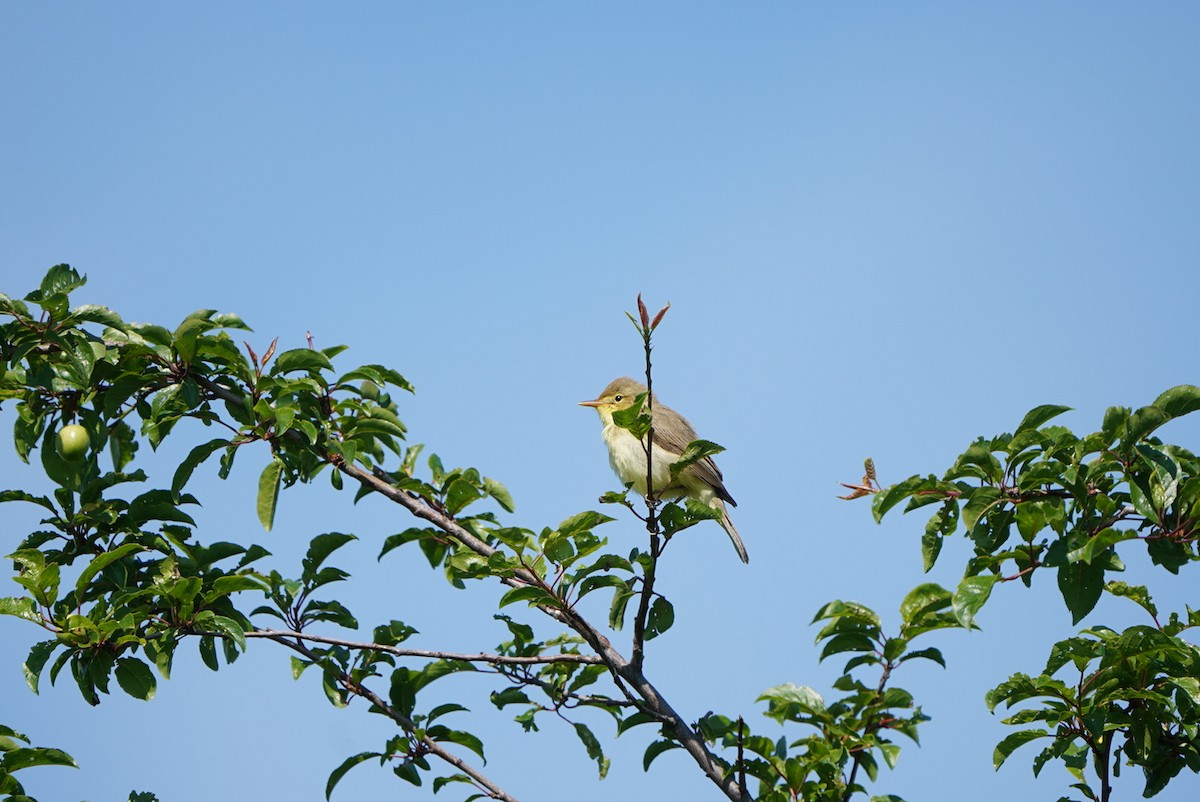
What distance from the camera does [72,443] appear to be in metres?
4.10

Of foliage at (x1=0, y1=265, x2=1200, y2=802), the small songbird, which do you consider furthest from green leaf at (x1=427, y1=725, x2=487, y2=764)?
the small songbird

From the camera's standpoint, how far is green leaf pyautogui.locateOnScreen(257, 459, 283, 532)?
4.37 meters

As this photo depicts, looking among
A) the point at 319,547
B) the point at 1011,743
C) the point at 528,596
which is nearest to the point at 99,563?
the point at 319,547

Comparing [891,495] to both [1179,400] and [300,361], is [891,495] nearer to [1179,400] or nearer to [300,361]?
[1179,400]

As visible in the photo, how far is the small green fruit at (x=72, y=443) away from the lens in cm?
410

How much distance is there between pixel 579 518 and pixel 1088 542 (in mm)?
1674

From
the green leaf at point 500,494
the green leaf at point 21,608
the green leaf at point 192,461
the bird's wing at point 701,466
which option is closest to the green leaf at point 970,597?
the green leaf at point 500,494

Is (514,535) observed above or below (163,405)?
below

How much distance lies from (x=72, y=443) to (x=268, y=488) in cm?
75

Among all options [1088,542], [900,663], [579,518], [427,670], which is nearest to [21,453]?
[427,670]

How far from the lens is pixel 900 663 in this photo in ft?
14.0

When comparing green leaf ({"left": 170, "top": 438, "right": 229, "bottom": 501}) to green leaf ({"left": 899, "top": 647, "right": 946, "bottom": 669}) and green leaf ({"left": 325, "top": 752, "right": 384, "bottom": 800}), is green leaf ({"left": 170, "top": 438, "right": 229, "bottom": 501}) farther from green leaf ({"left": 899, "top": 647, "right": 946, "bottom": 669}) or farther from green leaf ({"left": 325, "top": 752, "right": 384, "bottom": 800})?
green leaf ({"left": 899, "top": 647, "right": 946, "bottom": 669})

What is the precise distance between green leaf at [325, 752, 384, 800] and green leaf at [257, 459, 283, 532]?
1.05 m

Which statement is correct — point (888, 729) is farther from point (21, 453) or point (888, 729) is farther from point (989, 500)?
point (21, 453)
